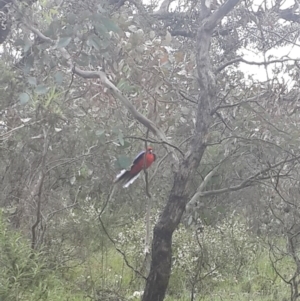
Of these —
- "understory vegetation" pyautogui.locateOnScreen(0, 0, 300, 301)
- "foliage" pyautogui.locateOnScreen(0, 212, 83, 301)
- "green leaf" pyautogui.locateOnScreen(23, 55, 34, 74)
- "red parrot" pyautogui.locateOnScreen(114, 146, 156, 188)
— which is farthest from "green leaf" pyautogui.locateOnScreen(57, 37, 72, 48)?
"foliage" pyautogui.locateOnScreen(0, 212, 83, 301)

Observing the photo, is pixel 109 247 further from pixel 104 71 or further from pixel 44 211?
pixel 104 71

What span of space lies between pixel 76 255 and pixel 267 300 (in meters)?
1.65

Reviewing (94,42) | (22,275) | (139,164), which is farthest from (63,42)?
(22,275)

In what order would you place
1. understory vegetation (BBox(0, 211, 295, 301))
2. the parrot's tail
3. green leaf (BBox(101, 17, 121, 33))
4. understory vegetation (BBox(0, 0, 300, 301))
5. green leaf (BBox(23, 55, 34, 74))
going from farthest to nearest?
1. understory vegetation (BBox(0, 211, 295, 301))
2. the parrot's tail
3. understory vegetation (BBox(0, 0, 300, 301))
4. green leaf (BBox(23, 55, 34, 74))
5. green leaf (BBox(101, 17, 121, 33))

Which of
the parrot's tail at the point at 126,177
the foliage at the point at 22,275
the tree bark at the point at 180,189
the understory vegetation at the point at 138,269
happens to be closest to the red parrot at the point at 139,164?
the parrot's tail at the point at 126,177

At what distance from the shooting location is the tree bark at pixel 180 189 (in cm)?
330

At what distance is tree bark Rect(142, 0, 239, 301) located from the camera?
3299 millimetres

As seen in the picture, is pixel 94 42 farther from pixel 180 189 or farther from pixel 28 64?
pixel 180 189

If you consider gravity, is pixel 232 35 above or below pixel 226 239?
above

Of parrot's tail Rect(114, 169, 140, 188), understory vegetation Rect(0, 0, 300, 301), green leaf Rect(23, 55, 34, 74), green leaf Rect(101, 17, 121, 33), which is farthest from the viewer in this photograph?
parrot's tail Rect(114, 169, 140, 188)

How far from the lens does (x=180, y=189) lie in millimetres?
3281

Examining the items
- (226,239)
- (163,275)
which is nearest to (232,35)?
(226,239)

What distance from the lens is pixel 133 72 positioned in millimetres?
3182

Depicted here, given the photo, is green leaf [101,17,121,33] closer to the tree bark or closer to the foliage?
the tree bark
